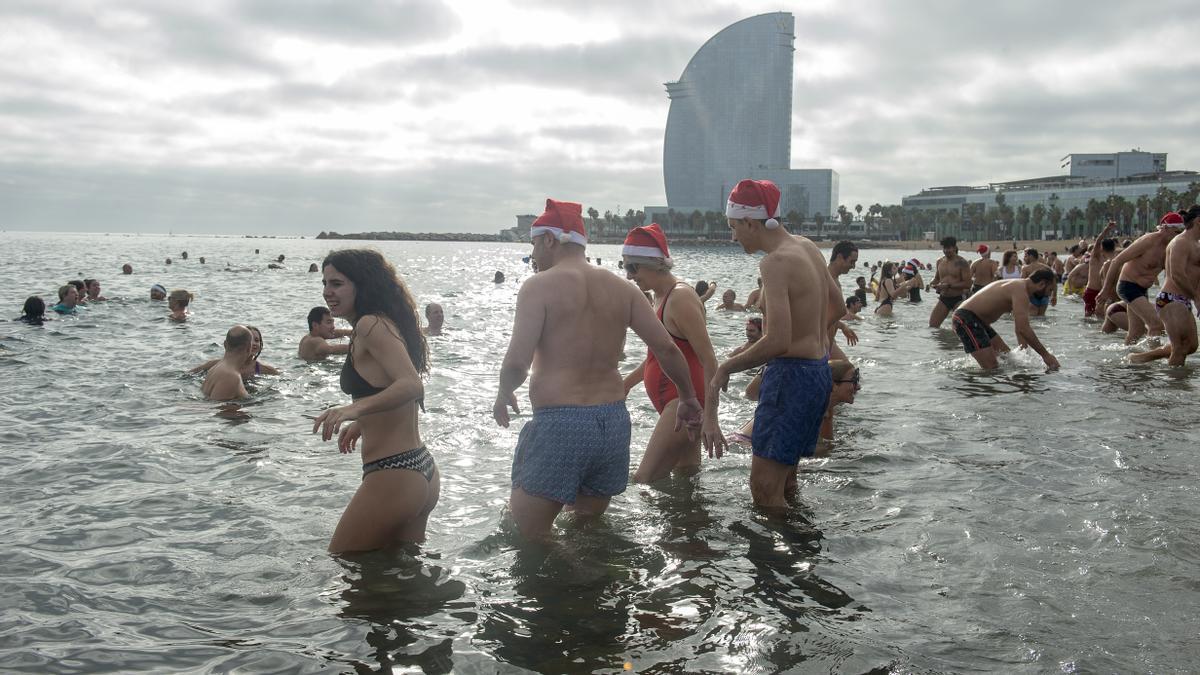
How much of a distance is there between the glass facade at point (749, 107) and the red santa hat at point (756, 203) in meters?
187

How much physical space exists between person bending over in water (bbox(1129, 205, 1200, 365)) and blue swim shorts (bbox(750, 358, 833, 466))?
850cm

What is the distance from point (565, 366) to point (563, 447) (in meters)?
0.43

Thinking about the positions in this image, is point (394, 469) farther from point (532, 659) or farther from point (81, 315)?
point (81, 315)

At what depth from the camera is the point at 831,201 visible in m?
192

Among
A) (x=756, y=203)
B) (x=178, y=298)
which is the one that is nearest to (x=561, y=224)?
(x=756, y=203)

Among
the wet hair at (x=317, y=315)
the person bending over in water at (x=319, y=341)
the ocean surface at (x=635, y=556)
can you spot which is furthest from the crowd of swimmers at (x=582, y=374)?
the person bending over in water at (x=319, y=341)

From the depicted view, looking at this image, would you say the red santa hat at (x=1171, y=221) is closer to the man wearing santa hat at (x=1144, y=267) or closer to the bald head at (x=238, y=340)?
the man wearing santa hat at (x=1144, y=267)

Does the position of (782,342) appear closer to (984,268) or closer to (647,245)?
(647,245)

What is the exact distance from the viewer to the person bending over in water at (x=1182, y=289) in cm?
1088

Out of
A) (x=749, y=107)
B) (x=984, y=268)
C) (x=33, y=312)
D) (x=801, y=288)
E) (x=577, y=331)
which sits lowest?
(x=33, y=312)

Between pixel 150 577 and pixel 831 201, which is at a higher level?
pixel 831 201

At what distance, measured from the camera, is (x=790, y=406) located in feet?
16.8

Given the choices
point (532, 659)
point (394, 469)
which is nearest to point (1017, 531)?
point (532, 659)

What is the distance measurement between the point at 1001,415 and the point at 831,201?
630 ft
